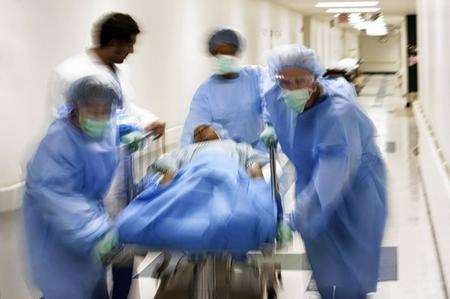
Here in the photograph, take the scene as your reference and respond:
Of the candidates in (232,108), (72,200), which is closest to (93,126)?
(72,200)

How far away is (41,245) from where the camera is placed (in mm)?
2330

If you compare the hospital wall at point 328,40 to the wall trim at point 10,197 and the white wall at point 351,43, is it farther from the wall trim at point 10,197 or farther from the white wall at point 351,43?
the wall trim at point 10,197

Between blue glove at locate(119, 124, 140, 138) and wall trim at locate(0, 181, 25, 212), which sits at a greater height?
blue glove at locate(119, 124, 140, 138)

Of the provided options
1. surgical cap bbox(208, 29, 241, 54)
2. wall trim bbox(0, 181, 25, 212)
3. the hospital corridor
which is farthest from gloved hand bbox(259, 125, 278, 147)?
wall trim bbox(0, 181, 25, 212)

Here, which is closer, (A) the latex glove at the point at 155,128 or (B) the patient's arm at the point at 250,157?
(B) the patient's arm at the point at 250,157

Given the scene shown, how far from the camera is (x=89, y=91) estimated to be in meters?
2.31

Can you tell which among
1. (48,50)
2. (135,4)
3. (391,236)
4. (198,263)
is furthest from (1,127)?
(391,236)

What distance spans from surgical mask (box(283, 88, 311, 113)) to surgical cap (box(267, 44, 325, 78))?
10cm

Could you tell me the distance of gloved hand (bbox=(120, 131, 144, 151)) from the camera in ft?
9.41

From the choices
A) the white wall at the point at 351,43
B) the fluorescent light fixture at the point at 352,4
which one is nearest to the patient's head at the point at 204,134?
the fluorescent light fixture at the point at 352,4

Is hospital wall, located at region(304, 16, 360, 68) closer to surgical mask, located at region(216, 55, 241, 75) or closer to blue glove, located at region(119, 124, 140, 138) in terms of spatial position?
surgical mask, located at region(216, 55, 241, 75)

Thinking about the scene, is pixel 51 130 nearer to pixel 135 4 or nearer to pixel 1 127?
pixel 1 127

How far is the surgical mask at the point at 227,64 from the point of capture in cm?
394

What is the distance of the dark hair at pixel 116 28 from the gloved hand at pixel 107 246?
1.36 m
